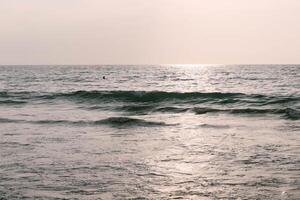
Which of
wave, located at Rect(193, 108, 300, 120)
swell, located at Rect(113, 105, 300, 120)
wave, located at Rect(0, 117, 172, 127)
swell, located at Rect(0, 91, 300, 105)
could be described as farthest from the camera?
swell, located at Rect(0, 91, 300, 105)

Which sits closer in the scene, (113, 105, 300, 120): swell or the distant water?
the distant water

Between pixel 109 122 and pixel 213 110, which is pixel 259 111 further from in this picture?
pixel 109 122

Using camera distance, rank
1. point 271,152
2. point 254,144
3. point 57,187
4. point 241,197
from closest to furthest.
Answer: point 241,197 < point 57,187 < point 271,152 < point 254,144

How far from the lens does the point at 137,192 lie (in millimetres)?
9219

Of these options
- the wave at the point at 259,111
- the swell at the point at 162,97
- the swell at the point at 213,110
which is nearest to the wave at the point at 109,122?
the swell at the point at 213,110

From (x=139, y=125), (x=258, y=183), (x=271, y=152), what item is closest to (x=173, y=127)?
(x=139, y=125)

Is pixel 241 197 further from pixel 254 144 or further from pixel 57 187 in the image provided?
pixel 254 144

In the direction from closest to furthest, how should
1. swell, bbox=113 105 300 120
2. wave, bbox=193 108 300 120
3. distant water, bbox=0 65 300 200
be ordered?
distant water, bbox=0 65 300 200 → wave, bbox=193 108 300 120 → swell, bbox=113 105 300 120

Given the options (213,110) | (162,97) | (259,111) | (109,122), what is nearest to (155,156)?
(109,122)

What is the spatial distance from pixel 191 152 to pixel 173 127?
6.58 meters

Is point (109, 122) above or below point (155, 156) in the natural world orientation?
below

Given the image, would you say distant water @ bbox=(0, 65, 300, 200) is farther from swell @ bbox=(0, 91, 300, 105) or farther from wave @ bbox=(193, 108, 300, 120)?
swell @ bbox=(0, 91, 300, 105)

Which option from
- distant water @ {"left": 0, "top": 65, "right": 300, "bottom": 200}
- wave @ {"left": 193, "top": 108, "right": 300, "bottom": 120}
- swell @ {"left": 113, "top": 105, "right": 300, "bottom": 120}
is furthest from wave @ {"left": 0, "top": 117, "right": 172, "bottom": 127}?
wave @ {"left": 193, "top": 108, "right": 300, "bottom": 120}

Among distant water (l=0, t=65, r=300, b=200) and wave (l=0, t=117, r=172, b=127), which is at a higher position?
distant water (l=0, t=65, r=300, b=200)
